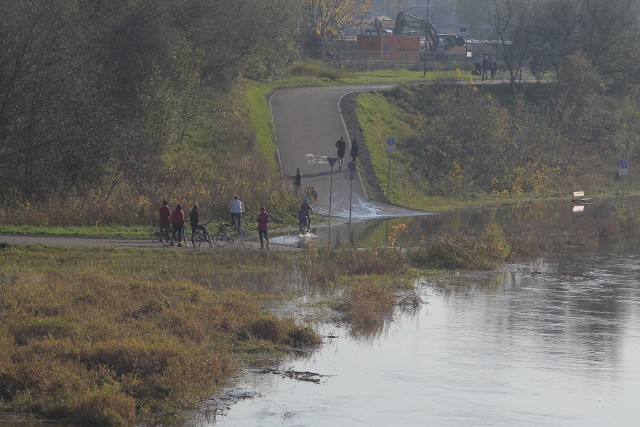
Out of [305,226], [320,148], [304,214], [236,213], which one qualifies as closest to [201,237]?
[236,213]

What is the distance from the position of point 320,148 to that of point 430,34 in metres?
47.5

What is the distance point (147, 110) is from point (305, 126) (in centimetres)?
1488

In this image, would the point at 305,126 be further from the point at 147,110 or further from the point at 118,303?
the point at 118,303

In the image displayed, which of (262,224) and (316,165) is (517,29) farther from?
(262,224)

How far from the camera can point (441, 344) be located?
26312mm

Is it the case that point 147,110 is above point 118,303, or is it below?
above

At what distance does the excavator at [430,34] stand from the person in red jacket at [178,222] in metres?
69.5

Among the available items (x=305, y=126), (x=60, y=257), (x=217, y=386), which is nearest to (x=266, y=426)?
(x=217, y=386)

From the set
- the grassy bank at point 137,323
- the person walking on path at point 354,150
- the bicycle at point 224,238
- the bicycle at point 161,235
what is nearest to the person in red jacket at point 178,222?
the bicycle at point 161,235

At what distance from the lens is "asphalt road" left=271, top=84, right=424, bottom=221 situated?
5150cm

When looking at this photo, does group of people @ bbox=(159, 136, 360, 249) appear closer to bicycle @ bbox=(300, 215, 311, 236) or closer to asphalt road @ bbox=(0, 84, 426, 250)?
bicycle @ bbox=(300, 215, 311, 236)

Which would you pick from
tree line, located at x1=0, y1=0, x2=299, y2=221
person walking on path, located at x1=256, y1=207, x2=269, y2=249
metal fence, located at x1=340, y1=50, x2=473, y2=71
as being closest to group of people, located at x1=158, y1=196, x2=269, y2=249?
person walking on path, located at x1=256, y1=207, x2=269, y2=249

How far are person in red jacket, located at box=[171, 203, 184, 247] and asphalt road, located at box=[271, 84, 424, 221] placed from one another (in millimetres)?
8619

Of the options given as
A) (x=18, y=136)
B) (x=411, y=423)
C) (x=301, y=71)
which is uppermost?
(x=301, y=71)
